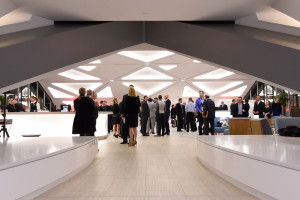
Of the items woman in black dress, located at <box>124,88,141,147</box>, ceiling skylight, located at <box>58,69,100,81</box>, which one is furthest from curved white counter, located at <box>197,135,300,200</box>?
ceiling skylight, located at <box>58,69,100,81</box>

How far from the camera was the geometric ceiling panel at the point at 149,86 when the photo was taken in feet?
90.6

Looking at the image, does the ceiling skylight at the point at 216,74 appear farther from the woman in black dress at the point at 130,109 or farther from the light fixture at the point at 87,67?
the woman in black dress at the point at 130,109

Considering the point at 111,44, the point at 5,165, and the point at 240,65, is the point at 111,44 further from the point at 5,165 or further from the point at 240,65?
the point at 5,165

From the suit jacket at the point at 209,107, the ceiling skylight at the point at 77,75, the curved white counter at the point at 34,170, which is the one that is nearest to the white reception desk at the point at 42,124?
the suit jacket at the point at 209,107

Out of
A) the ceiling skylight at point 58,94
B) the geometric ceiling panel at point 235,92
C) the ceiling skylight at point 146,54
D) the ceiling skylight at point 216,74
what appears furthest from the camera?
the ceiling skylight at point 58,94

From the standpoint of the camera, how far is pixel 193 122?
1455cm

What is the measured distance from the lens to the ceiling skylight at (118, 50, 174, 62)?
789 inches

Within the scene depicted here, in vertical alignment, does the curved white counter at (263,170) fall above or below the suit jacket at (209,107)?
below

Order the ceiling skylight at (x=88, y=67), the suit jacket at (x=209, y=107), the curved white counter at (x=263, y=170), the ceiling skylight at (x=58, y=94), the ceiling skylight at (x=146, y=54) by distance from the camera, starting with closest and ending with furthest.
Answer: the curved white counter at (x=263, y=170)
the suit jacket at (x=209, y=107)
the ceiling skylight at (x=146, y=54)
the ceiling skylight at (x=88, y=67)
the ceiling skylight at (x=58, y=94)

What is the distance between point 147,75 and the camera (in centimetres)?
2589

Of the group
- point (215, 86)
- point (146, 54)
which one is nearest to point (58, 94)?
point (146, 54)

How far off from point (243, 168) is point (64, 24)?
6.18 m

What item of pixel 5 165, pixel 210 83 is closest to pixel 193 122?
pixel 5 165

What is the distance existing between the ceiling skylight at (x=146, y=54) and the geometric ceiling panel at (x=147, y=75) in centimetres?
356
